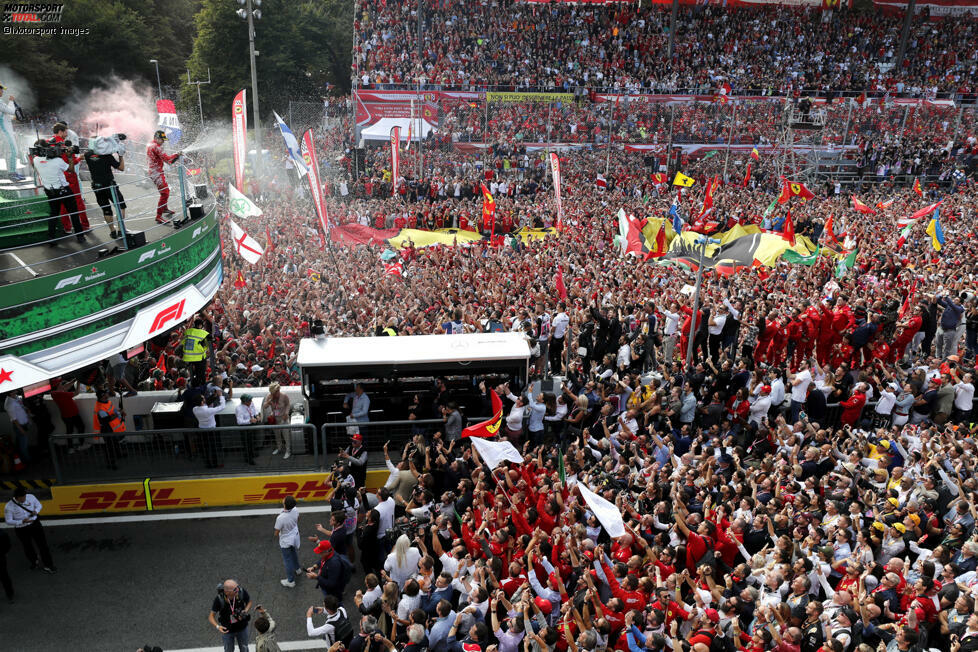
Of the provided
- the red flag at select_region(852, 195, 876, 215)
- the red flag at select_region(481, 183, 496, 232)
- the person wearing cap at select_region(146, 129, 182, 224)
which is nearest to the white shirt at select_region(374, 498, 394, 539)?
the person wearing cap at select_region(146, 129, 182, 224)

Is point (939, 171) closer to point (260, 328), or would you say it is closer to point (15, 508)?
point (260, 328)

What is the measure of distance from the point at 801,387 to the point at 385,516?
7.40 metres

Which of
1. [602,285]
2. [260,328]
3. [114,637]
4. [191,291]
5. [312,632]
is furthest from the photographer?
[602,285]

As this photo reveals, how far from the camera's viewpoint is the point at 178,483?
1151 cm

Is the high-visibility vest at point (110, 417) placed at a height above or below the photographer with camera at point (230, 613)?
above

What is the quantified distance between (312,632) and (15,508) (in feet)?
15.3

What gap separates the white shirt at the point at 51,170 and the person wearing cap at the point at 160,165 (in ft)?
4.50

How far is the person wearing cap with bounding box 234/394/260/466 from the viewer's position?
1176cm

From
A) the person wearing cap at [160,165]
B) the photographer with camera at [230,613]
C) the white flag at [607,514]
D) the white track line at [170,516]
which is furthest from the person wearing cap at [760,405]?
the person wearing cap at [160,165]

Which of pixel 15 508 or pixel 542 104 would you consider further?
pixel 542 104

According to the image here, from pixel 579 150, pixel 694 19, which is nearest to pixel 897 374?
pixel 579 150

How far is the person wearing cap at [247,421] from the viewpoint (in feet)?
38.6

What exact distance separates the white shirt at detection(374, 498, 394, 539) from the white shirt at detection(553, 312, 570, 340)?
19.6 feet

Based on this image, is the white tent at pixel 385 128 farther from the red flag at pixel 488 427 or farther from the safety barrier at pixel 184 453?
the red flag at pixel 488 427
